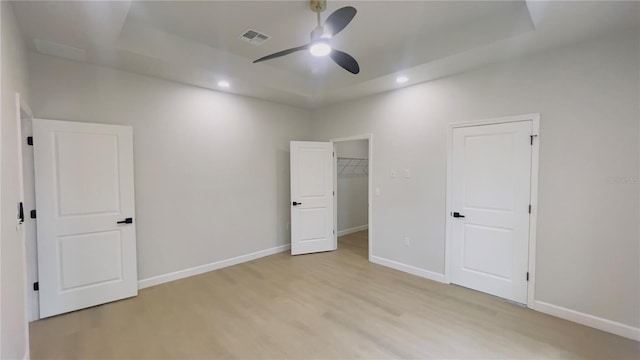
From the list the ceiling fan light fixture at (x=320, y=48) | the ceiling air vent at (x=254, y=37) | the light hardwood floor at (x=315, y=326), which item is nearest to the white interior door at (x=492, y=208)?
the light hardwood floor at (x=315, y=326)

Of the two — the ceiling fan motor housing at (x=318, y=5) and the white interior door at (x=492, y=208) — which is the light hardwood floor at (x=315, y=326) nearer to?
the white interior door at (x=492, y=208)

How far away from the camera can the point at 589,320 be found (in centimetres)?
270

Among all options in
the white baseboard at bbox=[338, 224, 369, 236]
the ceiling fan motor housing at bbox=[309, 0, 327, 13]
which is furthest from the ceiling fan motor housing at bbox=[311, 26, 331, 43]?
the white baseboard at bbox=[338, 224, 369, 236]

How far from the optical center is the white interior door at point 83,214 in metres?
2.89

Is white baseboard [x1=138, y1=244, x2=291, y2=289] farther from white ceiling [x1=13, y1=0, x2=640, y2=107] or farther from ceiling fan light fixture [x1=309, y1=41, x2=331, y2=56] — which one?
ceiling fan light fixture [x1=309, y1=41, x2=331, y2=56]

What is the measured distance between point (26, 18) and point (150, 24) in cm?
96

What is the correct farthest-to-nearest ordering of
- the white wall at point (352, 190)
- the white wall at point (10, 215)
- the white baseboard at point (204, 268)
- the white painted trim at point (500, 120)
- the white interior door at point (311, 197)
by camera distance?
the white wall at point (352, 190) → the white interior door at point (311, 197) → the white baseboard at point (204, 268) → the white painted trim at point (500, 120) → the white wall at point (10, 215)

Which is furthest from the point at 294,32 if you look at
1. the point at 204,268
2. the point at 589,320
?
the point at 589,320

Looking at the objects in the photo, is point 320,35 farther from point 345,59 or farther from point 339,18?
point 345,59

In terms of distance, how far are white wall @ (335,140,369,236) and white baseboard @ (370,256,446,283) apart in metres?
1.93

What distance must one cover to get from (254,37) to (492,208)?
3402 millimetres

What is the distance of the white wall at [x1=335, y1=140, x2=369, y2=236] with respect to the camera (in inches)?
249

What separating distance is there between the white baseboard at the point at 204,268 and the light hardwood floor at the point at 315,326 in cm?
11

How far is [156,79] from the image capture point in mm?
3656
